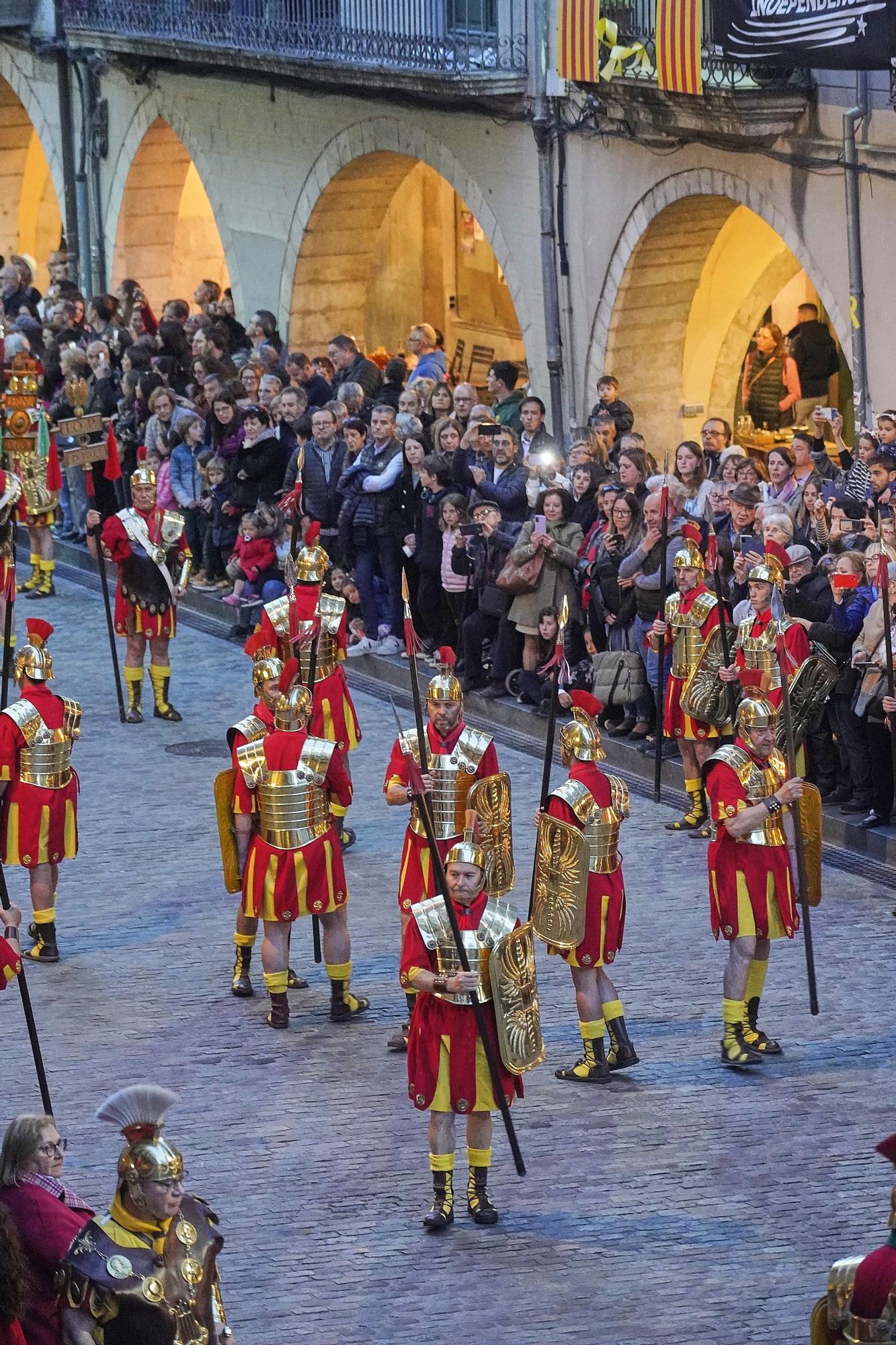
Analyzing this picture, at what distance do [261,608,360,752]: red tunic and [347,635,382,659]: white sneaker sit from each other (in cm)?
432

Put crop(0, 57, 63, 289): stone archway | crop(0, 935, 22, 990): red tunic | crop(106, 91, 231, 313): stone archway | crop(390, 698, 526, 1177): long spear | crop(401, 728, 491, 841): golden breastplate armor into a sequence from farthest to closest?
crop(0, 57, 63, 289): stone archway → crop(106, 91, 231, 313): stone archway → crop(401, 728, 491, 841): golden breastplate armor → crop(0, 935, 22, 990): red tunic → crop(390, 698, 526, 1177): long spear

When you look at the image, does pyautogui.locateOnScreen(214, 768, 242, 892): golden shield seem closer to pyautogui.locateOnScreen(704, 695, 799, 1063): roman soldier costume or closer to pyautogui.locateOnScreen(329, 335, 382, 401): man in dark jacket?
pyautogui.locateOnScreen(704, 695, 799, 1063): roman soldier costume

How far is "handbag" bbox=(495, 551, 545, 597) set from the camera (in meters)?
16.3

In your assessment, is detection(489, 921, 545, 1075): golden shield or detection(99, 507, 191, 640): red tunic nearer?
detection(489, 921, 545, 1075): golden shield

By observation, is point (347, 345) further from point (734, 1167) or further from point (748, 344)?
point (734, 1167)

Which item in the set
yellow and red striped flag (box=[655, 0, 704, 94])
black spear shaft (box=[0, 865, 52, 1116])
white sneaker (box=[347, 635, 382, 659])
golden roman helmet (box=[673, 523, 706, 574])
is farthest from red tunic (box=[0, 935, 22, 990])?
yellow and red striped flag (box=[655, 0, 704, 94])

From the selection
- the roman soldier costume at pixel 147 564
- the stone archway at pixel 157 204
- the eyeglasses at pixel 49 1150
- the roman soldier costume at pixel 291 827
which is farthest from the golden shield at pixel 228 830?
the stone archway at pixel 157 204

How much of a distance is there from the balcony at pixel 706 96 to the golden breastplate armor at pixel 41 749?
793 centimetres

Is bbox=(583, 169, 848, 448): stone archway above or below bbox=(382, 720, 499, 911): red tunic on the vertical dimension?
above

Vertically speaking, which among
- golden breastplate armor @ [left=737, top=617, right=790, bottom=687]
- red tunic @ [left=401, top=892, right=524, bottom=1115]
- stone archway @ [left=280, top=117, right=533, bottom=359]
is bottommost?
red tunic @ [left=401, top=892, right=524, bottom=1115]

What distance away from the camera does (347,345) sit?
21625 millimetres

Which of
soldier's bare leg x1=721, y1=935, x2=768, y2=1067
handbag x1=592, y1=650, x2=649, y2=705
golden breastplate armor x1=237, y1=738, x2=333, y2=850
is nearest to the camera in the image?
soldier's bare leg x1=721, y1=935, x2=768, y2=1067

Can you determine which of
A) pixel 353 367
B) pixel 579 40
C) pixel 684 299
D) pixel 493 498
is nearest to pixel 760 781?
pixel 493 498

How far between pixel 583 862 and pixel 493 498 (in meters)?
6.46
